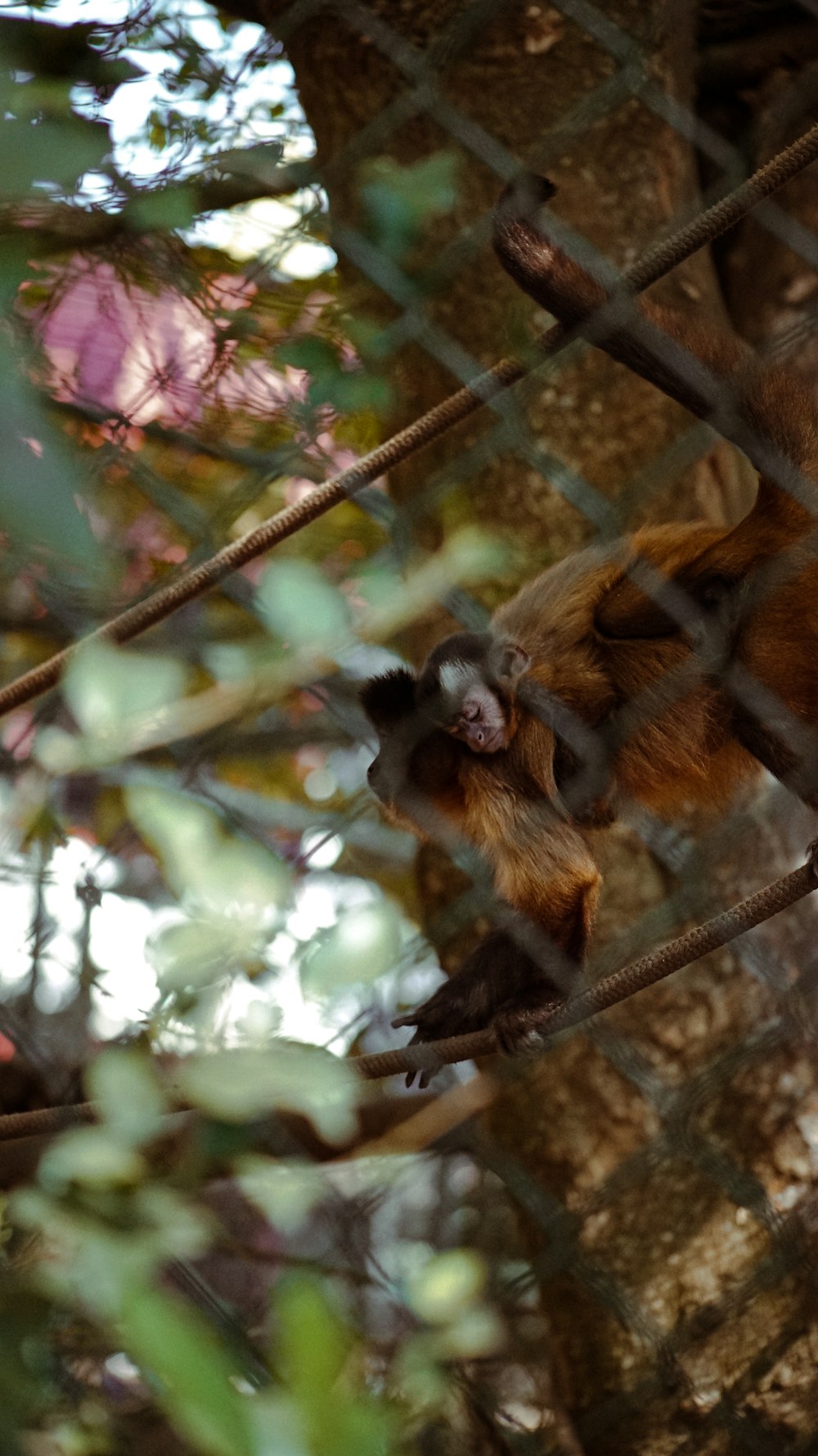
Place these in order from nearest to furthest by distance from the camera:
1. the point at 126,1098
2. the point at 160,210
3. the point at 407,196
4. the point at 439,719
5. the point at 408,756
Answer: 1. the point at 160,210
2. the point at 126,1098
3. the point at 407,196
4. the point at 439,719
5. the point at 408,756

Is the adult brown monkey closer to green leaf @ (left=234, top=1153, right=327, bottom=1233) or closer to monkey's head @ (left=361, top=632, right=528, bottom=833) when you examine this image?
monkey's head @ (left=361, top=632, right=528, bottom=833)

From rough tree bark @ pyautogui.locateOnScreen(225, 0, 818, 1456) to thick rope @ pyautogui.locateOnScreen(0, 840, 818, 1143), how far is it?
506 mm

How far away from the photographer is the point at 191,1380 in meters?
0.67

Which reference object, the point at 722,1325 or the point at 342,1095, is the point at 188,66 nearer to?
the point at 342,1095

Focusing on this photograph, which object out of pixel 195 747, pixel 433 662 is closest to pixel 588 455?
pixel 433 662

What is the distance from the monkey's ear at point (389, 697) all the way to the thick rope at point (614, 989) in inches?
21.4

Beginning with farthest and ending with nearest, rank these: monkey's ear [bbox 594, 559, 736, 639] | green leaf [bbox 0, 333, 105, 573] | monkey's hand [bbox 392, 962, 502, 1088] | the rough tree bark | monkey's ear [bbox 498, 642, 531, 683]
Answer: the rough tree bark < monkey's hand [bbox 392, 962, 502, 1088] < monkey's ear [bbox 498, 642, 531, 683] < monkey's ear [bbox 594, 559, 736, 639] < green leaf [bbox 0, 333, 105, 573]

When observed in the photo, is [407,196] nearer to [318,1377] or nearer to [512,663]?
[512,663]

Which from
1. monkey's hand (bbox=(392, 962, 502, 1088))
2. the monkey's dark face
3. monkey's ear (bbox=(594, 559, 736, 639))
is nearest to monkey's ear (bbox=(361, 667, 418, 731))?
the monkey's dark face

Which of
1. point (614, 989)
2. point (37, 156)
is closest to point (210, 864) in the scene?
point (614, 989)

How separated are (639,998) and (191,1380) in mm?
1695

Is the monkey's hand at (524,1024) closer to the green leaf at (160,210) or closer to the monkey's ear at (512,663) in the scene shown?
the monkey's ear at (512,663)

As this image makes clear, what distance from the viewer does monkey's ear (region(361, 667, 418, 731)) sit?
6.29ft

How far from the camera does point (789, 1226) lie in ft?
6.85
